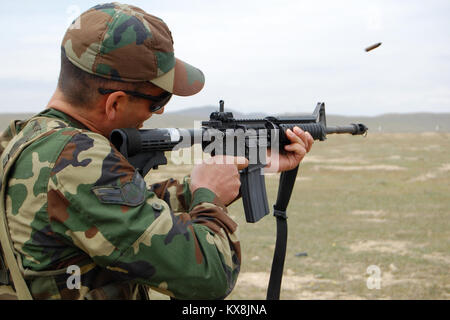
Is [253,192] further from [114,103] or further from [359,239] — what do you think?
[359,239]

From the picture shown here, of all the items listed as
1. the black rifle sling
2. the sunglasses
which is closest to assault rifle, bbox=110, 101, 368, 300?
the black rifle sling

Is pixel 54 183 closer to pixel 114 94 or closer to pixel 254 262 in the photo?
pixel 114 94

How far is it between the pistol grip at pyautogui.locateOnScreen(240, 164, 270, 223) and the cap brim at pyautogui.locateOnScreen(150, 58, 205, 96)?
3.14 feet

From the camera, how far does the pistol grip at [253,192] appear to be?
3.31m

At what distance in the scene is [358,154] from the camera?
33.0 metres

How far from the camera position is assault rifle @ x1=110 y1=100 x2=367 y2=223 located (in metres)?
2.37

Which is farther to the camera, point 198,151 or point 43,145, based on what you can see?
point 198,151

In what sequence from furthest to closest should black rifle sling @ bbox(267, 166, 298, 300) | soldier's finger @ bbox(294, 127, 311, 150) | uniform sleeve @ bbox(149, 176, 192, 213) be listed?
black rifle sling @ bbox(267, 166, 298, 300) → soldier's finger @ bbox(294, 127, 311, 150) → uniform sleeve @ bbox(149, 176, 192, 213)

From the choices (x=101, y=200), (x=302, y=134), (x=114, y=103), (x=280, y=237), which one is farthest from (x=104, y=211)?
(x=280, y=237)

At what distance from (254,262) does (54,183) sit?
750cm

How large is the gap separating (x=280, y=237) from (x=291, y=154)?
2.74ft

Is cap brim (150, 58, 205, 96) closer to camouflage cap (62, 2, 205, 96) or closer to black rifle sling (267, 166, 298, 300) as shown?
camouflage cap (62, 2, 205, 96)

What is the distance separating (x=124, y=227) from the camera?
1790 mm
